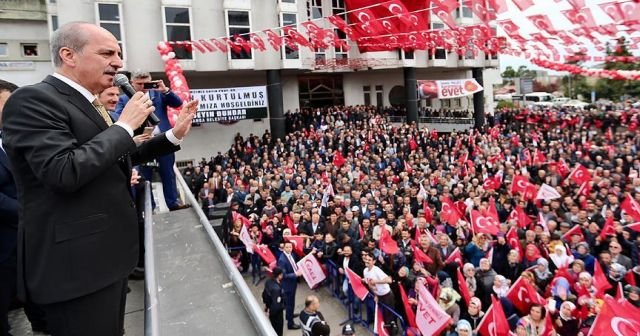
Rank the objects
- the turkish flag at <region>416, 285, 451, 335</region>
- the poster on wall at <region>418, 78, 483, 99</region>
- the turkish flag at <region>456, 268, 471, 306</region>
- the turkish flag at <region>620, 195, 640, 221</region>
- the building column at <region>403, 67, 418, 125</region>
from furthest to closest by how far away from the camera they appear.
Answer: the building column at <region>403, 67, 418, 125</region>, the poster on wall at <region>418, 78, 483, 99</region>, the turkish flag at <region>620, 195, 640, 221</region>, the turkish flag at <region>456, 268, 471, 306</region>, the turkish flag at <region>416, 285, 451, 335</region>

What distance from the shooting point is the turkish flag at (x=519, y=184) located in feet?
41.8

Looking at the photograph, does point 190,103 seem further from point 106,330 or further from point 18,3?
point 18,3

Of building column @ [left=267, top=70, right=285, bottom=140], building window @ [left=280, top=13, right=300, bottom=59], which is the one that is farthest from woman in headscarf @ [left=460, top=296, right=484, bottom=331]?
building window @ [left=280, top=13, right=300, bottom=59]

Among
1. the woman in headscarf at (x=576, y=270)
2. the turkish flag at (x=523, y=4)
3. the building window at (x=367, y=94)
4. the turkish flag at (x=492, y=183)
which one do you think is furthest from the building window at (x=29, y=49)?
the woman in headscarf at (x=576, y=270)

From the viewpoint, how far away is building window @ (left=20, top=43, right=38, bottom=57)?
22672 mm

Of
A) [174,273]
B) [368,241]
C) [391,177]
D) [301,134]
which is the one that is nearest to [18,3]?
[301,134]

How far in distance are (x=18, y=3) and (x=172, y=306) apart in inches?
1039

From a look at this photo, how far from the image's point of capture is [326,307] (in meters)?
9.57

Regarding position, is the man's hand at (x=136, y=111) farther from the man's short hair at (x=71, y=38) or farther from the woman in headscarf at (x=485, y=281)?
the woman in headscarf at (x=485, y=281)

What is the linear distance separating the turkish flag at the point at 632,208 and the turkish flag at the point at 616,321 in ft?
15.8

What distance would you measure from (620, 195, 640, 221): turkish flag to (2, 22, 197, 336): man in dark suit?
1109cm

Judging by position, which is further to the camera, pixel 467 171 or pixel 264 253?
pixel 467 171

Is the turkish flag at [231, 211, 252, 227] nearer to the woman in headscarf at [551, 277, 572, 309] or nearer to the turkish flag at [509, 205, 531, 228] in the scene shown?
the turkish flag at [509, 205, 531, 228]

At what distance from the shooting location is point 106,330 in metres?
1.62
